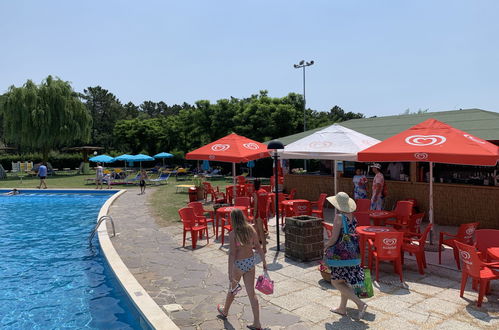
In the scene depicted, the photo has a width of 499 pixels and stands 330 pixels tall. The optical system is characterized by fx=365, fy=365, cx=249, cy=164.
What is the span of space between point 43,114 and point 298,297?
34956mm

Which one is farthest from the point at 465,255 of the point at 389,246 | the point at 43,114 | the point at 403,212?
the point at 43,114

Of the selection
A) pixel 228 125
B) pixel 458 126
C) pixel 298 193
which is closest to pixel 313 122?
pixel 228 125

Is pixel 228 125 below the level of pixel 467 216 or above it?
above

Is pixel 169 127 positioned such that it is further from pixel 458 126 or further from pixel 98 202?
pixel 458 126

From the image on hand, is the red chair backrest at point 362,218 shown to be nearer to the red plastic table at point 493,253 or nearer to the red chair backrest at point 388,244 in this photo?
the red chair backrest at point 388,244

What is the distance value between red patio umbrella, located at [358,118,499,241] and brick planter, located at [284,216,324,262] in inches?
62.8

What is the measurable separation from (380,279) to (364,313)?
4.41ft

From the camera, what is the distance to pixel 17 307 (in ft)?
20.7

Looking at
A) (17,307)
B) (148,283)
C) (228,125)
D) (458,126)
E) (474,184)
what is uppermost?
(228,125)

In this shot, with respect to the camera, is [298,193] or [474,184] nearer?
[474,184]

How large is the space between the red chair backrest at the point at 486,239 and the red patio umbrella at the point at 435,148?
3.37 feet

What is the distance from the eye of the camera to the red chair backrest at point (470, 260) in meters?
4.63

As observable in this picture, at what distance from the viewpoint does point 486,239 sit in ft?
17.8

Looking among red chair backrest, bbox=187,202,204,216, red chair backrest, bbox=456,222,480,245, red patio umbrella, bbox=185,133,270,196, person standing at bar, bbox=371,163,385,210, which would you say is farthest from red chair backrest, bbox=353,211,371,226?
red chair backrest, bbox=187,202,204,216
